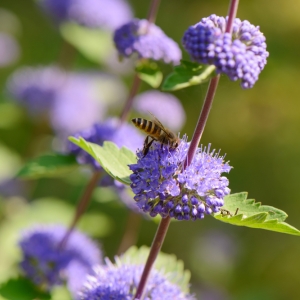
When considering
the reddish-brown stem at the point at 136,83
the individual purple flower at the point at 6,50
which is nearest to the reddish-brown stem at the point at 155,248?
the reddish-brown stem at the point at 136,83

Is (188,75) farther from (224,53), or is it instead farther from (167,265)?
(167,265)

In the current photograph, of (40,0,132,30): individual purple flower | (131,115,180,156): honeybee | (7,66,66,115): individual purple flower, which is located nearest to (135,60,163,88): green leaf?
(131,115,180,156): honeybee

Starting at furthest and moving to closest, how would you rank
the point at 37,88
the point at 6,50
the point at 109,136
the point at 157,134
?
1. the point at 6,50
2. the point at 37,88
3. the point at 109,136
4. the point at 157,134

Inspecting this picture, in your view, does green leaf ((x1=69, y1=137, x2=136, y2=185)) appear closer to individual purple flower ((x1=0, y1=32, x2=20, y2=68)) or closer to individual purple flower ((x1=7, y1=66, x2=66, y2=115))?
individual purple flower ((x1=7, y1=66, x2=66, y2=115))

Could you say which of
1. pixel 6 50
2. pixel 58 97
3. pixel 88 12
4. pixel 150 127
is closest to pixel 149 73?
pixel 150 127

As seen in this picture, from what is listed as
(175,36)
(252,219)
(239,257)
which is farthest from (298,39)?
(252,219)

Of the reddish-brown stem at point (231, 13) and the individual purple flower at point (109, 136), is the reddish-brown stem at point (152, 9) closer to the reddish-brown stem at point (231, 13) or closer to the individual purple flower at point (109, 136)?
the individual purple flower at point (109, 136)

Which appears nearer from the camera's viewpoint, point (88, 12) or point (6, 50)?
point (88, 12)
